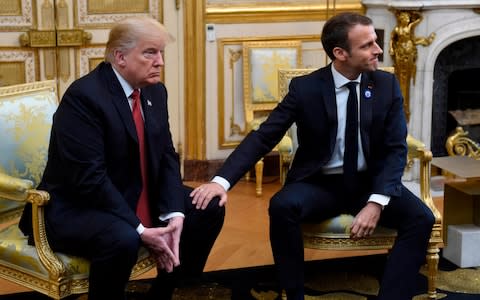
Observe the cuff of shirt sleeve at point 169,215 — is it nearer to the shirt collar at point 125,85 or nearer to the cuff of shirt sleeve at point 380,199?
the shirt collar at point 125,85

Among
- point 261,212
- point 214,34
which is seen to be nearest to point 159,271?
point 261,212

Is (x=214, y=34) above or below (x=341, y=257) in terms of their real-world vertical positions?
above

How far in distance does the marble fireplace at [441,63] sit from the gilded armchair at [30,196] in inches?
94.1

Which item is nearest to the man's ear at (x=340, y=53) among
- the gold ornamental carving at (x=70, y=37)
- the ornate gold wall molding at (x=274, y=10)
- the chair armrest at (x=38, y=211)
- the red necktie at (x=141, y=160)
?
the red necktie at (x=141, y=160)

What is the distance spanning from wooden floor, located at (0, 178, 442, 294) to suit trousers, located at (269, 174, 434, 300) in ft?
2.34

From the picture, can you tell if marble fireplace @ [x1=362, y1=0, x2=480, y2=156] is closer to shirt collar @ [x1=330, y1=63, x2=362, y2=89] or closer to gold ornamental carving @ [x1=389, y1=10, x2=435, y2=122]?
gold ornamental carving @ [x1=389, y1=10, x2=435, y2=122]

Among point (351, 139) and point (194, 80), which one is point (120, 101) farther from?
point (194, 80)

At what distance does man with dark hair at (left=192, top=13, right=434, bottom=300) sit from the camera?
312cm

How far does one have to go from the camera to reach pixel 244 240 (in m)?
4.20

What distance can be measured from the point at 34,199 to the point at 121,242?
339 millimetres

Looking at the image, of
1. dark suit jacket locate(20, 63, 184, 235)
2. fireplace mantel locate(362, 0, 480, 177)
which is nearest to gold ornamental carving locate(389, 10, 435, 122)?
fireplace mantel locate(362, 0, 480, 177)

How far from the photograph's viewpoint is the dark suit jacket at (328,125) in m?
3.22

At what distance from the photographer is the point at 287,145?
3734mm

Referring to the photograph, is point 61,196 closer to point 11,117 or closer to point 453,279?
point 11,117
